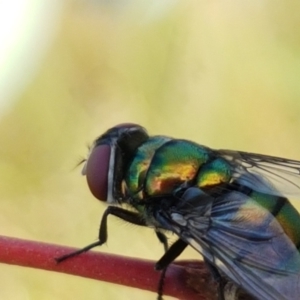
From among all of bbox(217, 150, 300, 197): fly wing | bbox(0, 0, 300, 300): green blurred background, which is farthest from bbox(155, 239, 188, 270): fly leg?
bbox(0, 0, 300, 300): green blurred background

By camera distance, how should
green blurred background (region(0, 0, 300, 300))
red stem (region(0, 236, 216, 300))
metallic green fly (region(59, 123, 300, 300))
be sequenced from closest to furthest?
red stem (region(0, 236, 216, 300)) → metallic green fly (region(59, 123, 300, 300)) → green blurred background (region(0, 0, 300, 300))

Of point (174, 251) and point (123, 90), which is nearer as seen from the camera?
point (174, 251)

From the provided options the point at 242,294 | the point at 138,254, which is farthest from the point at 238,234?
the point at 138,254

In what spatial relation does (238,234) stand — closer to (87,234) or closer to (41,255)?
(41,255)

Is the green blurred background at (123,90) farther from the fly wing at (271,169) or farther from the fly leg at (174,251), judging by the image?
the fly leg at (174,251)

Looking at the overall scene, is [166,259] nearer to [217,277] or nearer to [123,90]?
[217,277]

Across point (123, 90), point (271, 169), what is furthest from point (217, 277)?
point (123, 90)

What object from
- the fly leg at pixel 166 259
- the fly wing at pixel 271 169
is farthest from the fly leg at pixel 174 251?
the fly wing at pixel 271 169

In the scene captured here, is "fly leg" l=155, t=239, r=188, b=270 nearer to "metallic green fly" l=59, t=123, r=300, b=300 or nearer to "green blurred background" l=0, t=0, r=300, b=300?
"metallic green fly" l=59, t=123, r=300, b=300
